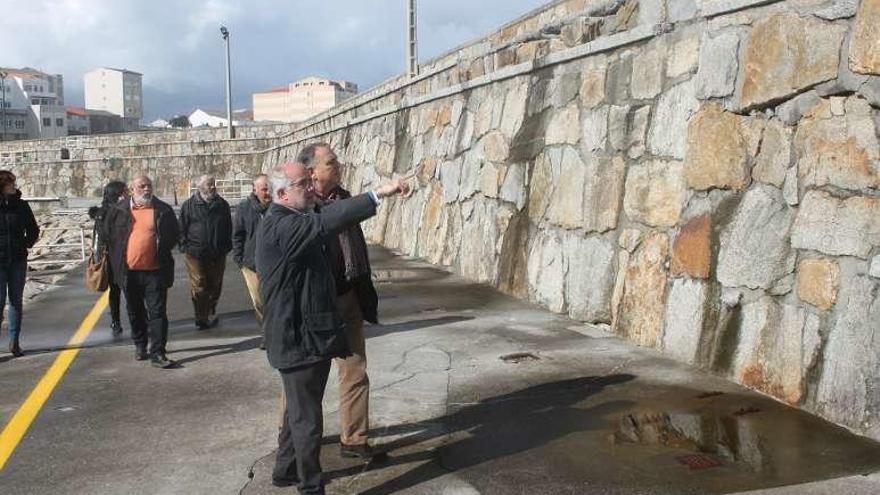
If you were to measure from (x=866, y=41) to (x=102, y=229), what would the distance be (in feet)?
22.6

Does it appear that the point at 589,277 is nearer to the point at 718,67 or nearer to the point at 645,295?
the point at 645,295

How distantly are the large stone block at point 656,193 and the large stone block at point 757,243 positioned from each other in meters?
0.78

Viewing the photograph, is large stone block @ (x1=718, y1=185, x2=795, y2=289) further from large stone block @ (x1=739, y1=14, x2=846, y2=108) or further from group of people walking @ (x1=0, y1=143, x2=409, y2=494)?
group of people walking @ (x1=0, y1=143, x2=409, y2=494)

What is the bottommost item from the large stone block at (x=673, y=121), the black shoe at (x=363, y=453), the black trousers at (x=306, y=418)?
the black shoe at (x=363, y=453)

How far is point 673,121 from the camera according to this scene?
6945 mm

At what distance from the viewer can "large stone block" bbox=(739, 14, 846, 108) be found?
512 cm

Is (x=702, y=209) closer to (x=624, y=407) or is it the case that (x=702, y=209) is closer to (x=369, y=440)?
(x=624, y=407)

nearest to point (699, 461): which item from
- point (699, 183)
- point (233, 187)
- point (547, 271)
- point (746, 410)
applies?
point (746, 410)

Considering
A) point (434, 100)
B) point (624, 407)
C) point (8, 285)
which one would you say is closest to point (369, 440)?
point (624, 407)

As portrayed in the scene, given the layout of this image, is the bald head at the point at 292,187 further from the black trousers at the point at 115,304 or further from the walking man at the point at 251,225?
the black trousers at the point at 115,304

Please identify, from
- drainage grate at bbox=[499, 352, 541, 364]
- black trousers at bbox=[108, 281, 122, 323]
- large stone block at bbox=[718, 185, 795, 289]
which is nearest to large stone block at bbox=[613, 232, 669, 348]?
large stone block at bbox=[718, 185, 795, 289]

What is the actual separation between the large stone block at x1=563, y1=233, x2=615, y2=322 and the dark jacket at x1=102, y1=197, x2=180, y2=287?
392cm

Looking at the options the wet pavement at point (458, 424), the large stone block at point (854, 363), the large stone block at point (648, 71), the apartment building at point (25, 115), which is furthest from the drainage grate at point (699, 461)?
the apartment building at point (25, 115)

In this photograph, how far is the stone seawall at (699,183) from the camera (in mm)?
4883
